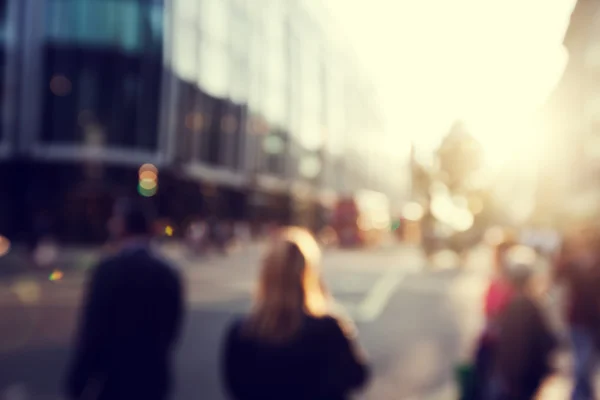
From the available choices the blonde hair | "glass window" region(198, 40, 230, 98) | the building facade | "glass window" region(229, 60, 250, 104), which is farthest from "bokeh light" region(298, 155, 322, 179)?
the blonde hair

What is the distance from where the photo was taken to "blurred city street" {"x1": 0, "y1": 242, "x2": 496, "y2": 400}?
28.3 feet

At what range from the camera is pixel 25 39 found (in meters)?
39.3

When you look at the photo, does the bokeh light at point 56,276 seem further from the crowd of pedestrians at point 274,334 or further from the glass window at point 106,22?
the glass window at point 106,22

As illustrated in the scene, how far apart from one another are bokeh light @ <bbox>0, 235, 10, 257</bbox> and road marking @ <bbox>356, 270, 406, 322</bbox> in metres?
17.5

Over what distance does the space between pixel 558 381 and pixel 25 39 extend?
3640 centimetres

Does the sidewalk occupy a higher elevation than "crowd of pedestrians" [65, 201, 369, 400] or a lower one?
lower

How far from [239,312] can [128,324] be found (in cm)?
1119

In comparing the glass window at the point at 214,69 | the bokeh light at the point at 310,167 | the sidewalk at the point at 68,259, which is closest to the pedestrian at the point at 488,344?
the sidewalk at the point at 68,259

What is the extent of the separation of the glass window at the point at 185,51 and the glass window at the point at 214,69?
1.20 m

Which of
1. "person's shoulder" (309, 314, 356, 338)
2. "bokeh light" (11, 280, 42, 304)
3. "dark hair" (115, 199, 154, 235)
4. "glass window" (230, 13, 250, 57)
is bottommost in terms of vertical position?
"bokeh light" (11, 280, 42, 304)

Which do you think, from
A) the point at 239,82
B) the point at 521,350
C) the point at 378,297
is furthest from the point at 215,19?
the point at 521,350

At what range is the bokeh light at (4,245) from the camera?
112 feet

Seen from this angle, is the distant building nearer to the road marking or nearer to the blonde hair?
the road marking

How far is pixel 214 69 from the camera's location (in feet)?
168
